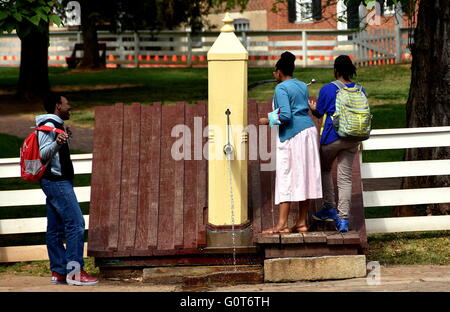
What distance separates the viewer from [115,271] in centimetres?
971

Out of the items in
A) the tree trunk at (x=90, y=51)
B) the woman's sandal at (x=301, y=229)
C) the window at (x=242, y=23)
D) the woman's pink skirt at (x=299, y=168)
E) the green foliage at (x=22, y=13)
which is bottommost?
the woman's sandal at (x=301, y=229)

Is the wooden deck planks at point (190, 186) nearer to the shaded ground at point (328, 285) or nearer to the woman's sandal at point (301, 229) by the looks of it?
the shaded ground at point (328, 285)

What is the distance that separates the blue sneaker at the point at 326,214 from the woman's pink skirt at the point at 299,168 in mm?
353

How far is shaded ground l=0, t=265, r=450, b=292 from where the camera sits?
8.40 metres

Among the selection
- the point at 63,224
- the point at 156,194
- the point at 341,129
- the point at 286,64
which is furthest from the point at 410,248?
the point at 63,224

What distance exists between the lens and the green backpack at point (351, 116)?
357 inches

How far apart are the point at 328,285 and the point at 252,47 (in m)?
30.8

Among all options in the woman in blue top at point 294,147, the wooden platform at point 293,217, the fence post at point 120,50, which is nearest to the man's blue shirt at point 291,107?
the woman in blue top at point 294,147

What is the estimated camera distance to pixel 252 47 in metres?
39.0

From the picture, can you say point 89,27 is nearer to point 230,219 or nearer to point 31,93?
point 31,93

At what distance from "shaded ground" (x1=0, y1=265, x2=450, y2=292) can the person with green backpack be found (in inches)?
26.2

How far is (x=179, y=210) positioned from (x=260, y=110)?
1.33 meters

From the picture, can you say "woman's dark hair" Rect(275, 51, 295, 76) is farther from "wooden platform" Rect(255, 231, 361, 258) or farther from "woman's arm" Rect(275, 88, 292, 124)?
"wooden platform" Rect(255, 231, 361, 258)

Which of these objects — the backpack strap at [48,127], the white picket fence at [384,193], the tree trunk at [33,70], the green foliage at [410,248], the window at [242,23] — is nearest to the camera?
the backpack strap at [48,127]
